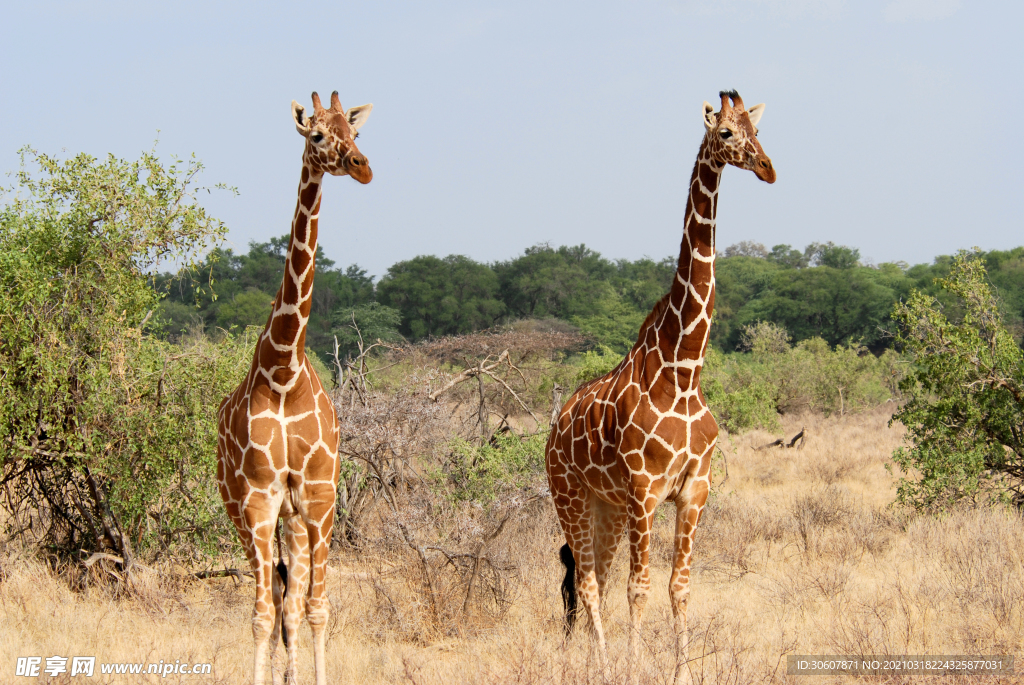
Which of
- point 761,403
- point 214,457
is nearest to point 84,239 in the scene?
point 214,457

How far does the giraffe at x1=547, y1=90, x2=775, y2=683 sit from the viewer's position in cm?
530

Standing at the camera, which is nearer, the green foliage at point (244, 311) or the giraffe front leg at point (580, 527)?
the giraffe front leg at point (580, 527)

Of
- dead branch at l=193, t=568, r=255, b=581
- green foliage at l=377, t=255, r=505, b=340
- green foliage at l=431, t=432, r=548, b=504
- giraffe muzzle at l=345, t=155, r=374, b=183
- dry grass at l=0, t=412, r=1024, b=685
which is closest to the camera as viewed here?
giraffe muzzle at l=345, t=155, r=374, b=183

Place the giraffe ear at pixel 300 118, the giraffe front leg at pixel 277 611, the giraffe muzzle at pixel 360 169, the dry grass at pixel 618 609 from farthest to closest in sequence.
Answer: the dry grass at pixel 618 609, the giraffe front leg at pixel 277 611, the giraffe ear at pixel 300 118, the giraffe muzzle at pixel 360 169

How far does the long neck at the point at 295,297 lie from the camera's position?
16.2 ft

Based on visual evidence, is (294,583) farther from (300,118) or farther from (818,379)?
(818,379)

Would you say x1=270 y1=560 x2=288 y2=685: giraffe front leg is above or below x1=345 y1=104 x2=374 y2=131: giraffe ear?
below

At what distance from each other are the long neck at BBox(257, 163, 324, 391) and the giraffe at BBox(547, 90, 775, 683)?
2.00m

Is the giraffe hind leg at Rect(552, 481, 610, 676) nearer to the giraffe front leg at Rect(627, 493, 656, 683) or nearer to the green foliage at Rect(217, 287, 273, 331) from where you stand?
the giraffe front leg at Rect(627, 493, 656, 683)

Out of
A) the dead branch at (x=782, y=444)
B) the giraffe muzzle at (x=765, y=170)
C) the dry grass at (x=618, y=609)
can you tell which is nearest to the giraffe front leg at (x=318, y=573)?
the dry grass at (x=618, y=609)

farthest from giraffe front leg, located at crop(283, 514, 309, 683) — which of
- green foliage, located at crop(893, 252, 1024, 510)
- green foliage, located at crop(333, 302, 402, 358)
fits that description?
green foliage, located at crop(333, 302, 402, 358)

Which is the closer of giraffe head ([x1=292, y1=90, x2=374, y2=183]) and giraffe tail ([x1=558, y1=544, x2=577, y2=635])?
giraffe head ([x1=292, y1=90, x2=374, y2=183])

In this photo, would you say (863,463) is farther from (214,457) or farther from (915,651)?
(214,457)

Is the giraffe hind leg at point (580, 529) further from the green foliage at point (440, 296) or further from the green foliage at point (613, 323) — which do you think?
the green foliage at point (440, 296)
